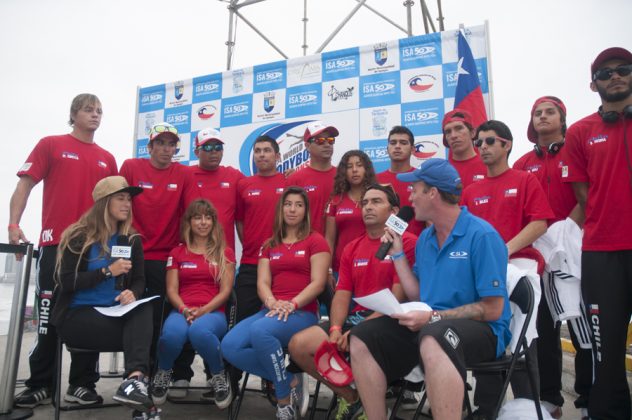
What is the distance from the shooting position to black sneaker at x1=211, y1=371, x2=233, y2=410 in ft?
9.25

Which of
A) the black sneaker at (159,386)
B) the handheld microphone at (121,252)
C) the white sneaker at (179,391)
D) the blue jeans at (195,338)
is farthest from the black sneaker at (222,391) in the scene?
the handheld microphone at (121,252)

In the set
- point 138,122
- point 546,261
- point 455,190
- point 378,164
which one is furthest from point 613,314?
point 138,122

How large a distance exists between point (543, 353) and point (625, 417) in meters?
0.66

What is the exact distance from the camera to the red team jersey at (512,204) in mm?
2707

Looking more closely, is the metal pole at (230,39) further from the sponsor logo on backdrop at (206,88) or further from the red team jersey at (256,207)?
the red team jersey at (256,207)

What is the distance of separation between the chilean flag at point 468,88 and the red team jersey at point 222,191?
208cm

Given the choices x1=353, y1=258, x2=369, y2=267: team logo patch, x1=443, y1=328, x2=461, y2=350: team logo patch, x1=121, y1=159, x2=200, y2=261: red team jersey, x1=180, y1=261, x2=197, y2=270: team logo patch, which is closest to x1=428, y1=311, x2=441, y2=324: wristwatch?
x1=443, y1=328, x2=461, y2=350: team logo patch

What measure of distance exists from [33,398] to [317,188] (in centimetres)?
244

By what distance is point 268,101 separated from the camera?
17.0ft

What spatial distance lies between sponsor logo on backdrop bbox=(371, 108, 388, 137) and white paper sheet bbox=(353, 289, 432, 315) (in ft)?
9.16

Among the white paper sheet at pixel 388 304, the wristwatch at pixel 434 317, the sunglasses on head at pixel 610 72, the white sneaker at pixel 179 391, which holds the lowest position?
the white sneaker at pixel 179 391

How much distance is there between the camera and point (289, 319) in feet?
9.18

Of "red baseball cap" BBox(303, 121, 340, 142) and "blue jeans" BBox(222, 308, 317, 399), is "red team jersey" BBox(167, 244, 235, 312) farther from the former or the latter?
"red baseball cap" BBox(303, 121, 340, 142)

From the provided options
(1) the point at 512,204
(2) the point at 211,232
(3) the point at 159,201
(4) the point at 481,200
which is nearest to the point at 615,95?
(1) the point at 512,204
